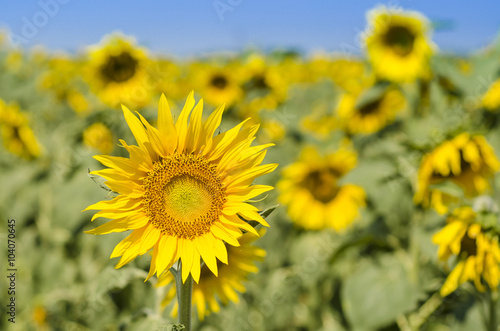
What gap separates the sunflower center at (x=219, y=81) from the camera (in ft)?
13.7

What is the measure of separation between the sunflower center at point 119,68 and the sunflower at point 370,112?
5.30ft

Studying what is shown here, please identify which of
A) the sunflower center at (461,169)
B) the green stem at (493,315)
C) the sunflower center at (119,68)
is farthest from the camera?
the sunflower center at (119,68)

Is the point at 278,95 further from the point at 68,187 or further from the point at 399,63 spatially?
the point at 68,187

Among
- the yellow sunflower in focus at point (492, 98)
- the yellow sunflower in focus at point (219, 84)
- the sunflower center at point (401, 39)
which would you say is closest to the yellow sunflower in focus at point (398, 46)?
the sunflower center at point (401, 39)

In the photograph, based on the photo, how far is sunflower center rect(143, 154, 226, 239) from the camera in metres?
0.99

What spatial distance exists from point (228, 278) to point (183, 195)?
40 centimetres

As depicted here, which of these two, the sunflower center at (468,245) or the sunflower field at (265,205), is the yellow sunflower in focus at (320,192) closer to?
the sunflower field at (265,205)

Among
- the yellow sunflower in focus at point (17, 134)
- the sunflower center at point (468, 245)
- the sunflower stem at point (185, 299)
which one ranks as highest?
the yellow sunflower in focus at point (17, 134)

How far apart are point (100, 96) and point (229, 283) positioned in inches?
92.7

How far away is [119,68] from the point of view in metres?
3.31

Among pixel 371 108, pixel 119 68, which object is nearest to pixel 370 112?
pixel 371 108

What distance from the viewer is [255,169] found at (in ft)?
3.11

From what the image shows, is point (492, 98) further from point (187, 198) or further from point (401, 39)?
point (187, 198)

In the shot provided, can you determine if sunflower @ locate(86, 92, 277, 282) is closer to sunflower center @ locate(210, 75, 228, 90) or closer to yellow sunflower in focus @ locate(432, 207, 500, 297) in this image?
yellow sunflower in focus @ locate(432, 207, 500, 297)
